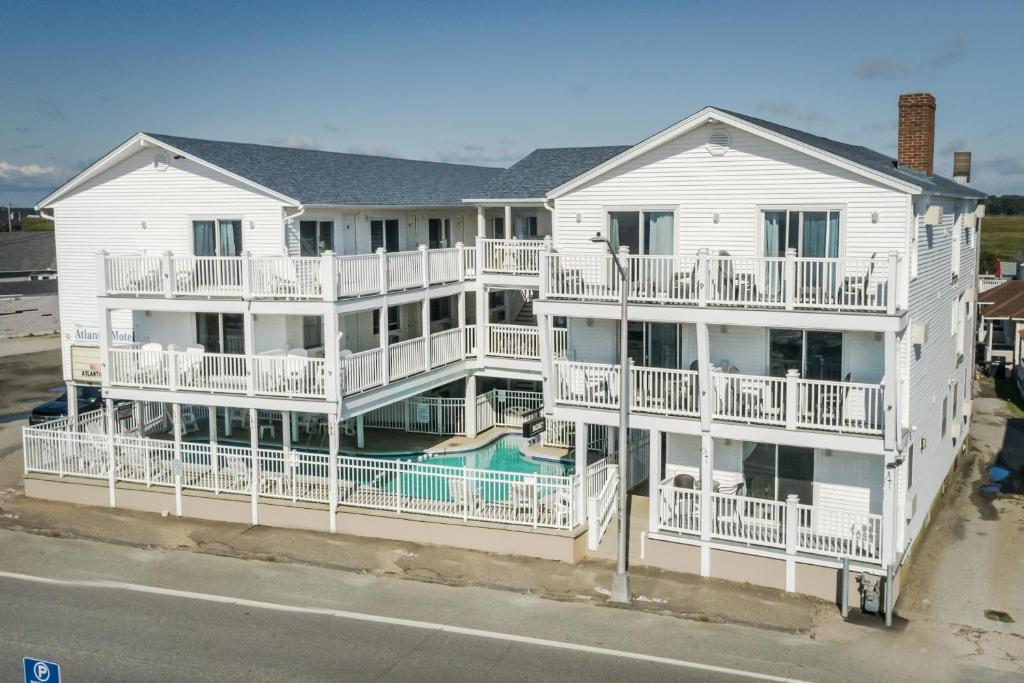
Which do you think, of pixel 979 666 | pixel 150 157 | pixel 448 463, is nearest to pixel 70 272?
pixel 150 157

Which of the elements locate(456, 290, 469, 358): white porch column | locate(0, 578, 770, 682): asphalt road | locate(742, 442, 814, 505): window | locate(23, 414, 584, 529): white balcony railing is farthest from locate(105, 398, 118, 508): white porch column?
locate(742, 442, 814, 505): window

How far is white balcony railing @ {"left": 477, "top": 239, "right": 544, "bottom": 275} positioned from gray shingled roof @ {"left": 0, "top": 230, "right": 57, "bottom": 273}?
2004 inches

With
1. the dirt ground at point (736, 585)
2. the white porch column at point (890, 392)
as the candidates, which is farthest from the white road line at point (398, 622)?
the white porch column at point (890, 392)

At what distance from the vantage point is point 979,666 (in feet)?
52.3

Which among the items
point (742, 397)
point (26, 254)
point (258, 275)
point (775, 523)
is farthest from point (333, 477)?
point (26, 254)

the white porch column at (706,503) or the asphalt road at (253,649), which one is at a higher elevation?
the white porch column at (706,503)

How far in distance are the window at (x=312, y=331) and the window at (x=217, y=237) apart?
249 cm

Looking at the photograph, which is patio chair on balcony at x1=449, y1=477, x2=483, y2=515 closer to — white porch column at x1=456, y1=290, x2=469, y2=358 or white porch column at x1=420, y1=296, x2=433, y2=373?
white porch column at x1=420, y1=296, x2=433, y2=373

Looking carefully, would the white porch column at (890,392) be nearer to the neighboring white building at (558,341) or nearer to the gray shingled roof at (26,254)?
the neighboring white building at (558,341)

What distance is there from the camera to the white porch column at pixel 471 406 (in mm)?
29359

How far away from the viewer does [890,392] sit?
18.1 metres

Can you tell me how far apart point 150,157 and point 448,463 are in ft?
37.7

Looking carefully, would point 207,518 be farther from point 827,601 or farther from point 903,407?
point 903,407

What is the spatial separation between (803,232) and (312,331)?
13.2 m
